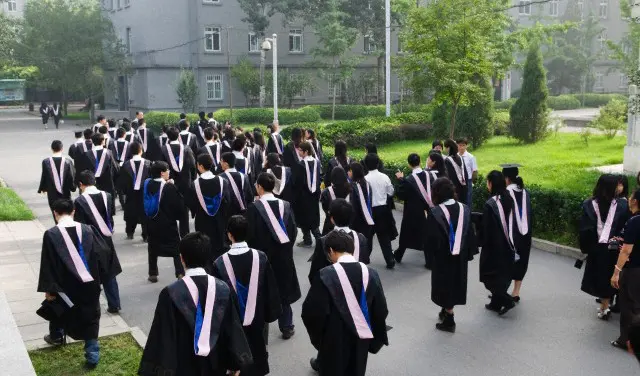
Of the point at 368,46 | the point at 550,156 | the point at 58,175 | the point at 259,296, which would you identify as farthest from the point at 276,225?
the point at 368,46

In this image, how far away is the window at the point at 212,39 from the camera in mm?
39844

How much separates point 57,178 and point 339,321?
7.92 metres

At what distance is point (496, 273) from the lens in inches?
281

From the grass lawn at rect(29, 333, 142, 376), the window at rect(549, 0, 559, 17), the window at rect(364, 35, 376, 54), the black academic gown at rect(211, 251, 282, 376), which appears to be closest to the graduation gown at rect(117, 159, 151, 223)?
the grass lawn at rect(29, 333, 142, 376)

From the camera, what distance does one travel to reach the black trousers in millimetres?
5785

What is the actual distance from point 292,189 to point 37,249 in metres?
4.09

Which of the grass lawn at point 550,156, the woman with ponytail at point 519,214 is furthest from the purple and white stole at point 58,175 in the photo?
the woman with ponytail at point 519,214

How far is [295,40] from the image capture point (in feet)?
141

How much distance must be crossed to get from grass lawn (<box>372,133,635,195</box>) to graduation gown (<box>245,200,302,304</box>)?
818 cm

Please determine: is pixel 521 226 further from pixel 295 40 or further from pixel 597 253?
pixel 295 40

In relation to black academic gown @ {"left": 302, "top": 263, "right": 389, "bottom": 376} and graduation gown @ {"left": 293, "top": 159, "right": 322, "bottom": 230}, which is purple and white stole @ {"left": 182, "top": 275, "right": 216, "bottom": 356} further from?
graduation gown @ {"left": 293, "top": 159, "right": 322, "bottom": 230}

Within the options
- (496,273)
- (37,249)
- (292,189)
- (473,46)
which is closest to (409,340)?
Result: (496,273)

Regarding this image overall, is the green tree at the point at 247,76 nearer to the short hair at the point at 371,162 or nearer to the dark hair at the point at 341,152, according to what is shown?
the dark hair at the point at 341,152

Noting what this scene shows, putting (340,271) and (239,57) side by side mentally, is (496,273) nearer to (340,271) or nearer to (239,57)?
(340,271)
